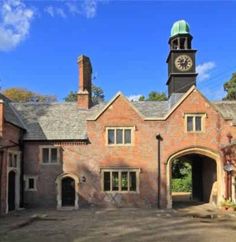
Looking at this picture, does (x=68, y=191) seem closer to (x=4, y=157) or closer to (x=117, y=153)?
(x=117, y=153)

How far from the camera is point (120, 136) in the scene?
32.1 meters

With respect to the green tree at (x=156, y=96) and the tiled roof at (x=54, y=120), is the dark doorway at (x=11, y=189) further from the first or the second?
the green tree at (x=156, y=96)

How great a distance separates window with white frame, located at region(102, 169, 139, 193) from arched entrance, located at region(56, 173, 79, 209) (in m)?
2.00

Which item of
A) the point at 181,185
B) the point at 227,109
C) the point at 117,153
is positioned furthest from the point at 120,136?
the point at 181,185

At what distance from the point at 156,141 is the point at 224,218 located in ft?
28.4

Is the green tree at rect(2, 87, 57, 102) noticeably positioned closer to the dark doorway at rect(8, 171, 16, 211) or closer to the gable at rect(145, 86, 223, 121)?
the dark doorway at rect(8, 171, 16, 211)

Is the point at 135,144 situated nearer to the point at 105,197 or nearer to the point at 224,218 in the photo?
the point at 105,197

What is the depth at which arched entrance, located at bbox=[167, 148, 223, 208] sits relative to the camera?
31719 millimetres

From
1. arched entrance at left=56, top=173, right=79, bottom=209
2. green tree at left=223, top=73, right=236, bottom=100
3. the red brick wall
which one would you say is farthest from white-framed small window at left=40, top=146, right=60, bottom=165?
green tree at left=223, top=73, right=236, bottom=100

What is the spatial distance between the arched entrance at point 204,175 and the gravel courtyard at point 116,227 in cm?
504

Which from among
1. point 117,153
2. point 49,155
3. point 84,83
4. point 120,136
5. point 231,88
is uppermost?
point 231,88

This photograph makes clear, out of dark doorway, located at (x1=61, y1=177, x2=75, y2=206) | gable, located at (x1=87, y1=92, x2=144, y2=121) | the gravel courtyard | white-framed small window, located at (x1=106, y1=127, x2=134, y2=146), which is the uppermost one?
gable, located at (x1=87, y1=92, x2=144, y2=121)

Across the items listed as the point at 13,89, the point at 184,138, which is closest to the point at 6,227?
the point at 184,138

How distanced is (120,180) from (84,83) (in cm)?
888
